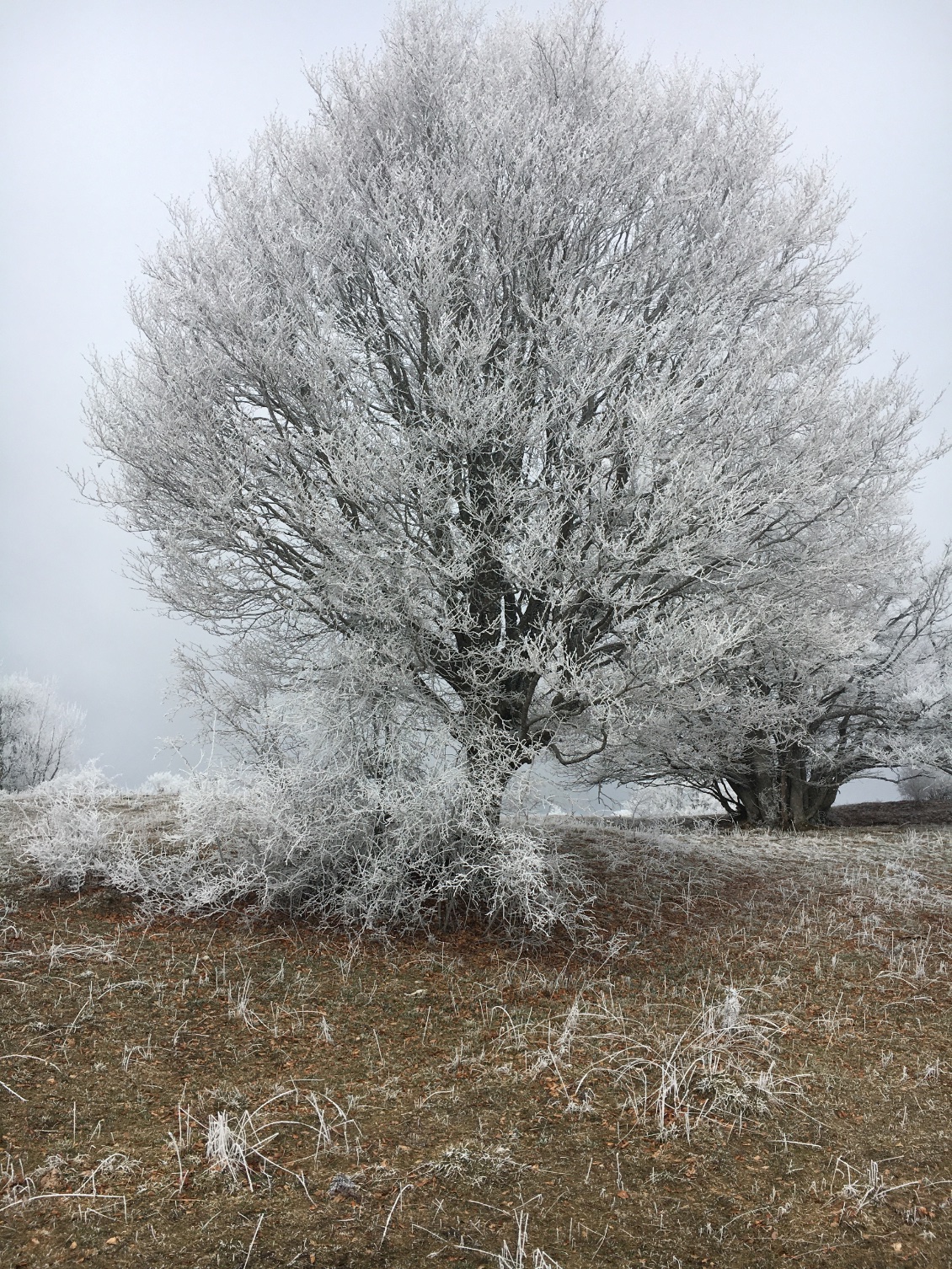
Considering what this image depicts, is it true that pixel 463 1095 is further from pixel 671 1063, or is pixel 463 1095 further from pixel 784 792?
pixel 784 792

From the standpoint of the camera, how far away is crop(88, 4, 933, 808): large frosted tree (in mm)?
6309

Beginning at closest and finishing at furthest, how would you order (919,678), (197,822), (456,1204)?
(456,1204), (197,822), (919,678)

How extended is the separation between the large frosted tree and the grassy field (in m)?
1.75

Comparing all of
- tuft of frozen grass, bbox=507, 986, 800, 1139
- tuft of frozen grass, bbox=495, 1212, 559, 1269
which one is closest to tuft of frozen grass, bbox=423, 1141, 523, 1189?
tuft of frozen grass, bbox=495, 1212, 559, 1269

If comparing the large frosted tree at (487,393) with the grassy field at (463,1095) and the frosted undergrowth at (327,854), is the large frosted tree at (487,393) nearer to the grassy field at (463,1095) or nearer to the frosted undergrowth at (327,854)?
the frosted undergrowth at (327,854)

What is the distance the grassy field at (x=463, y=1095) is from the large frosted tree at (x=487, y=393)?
1.75 meters

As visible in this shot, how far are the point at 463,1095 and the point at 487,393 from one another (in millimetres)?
4747

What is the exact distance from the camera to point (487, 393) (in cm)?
650

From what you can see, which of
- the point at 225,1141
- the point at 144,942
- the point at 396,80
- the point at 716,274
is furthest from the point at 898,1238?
the point at 396,80

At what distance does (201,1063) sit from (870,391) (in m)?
8.33

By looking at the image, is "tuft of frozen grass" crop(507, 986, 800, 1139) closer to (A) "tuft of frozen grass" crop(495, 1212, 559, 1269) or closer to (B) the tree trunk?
(A) "tuft of frozen grass" crop(495, 1212, 559, 1269)

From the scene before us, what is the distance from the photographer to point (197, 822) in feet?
21.1

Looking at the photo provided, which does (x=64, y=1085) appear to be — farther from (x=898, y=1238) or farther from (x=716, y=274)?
(x=716, y=274)

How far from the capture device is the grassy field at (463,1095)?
3.19 m
